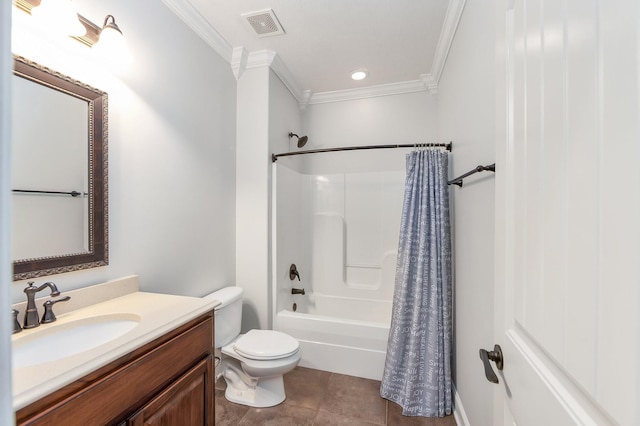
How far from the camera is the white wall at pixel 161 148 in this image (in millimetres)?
1292

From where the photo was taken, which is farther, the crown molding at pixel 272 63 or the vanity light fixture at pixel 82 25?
the crown molding at pixel 272 63

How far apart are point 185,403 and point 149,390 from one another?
0.73ft

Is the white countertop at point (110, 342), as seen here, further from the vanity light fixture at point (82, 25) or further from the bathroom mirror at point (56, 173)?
the vanity light fixture at point (82, 25)

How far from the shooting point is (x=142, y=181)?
4.91 feet

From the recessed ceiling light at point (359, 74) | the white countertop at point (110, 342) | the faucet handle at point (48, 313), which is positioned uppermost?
the recessed ceiling light at point (359, 74)

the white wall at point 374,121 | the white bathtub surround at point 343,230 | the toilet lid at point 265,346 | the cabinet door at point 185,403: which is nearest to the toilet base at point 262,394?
the toilet lid at point 265,346

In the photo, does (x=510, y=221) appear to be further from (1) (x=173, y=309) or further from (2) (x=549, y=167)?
(1) (x=173, y=309)

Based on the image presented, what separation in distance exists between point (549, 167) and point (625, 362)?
330 mm

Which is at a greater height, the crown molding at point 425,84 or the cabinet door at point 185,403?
the crown molding at point 425,84

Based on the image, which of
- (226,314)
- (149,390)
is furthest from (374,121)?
(149,390)

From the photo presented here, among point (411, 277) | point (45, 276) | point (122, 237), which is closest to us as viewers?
point (45, 276)

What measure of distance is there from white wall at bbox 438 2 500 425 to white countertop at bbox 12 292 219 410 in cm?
127

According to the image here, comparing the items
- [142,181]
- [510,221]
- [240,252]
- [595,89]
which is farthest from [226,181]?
[595,89]

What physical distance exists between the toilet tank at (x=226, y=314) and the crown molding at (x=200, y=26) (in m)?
1.76
